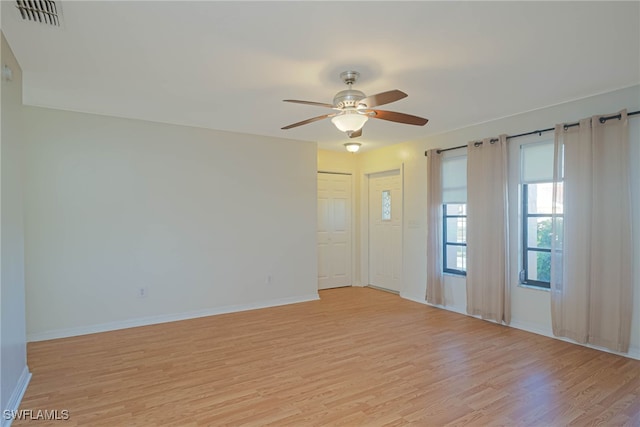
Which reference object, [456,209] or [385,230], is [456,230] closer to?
[456,209]

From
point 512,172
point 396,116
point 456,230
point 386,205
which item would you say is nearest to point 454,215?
point 456,230

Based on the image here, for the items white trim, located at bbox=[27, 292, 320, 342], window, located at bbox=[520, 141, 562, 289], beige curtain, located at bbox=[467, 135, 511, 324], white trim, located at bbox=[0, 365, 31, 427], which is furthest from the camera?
beige curtain, located at bbox=[467, 135, 511, 324]

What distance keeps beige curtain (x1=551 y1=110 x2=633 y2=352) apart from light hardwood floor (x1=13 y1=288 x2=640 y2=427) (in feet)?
1.01

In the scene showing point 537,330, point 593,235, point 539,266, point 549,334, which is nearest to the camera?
point 593,235

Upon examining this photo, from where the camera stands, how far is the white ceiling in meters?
2.14

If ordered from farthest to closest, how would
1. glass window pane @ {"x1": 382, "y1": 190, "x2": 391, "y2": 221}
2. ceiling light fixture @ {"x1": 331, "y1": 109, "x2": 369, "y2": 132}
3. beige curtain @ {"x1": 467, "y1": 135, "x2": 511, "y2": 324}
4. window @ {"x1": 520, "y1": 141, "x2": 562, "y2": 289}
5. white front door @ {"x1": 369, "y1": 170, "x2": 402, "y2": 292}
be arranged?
glass window pane @ {"x1": 382, "y1": 190, "x2": 391, "y2": 221}
white front door @ {"x1": 369, "y1": 170, "x2": 402, "y2": 292}
beige curtain @ {"x1": 467, "y1": 135, "x2": 511, "y2": 324}
window @ {"x1": 520, "y1": 141, "x2": 562, "y2": 289}
ceiling light fixture @ {"x1": 331, "y1": 109, "x2": 369, "y2": 132}

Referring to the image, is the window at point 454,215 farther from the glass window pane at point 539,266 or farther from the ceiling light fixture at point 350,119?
the ceiling light fixture at point 350,119

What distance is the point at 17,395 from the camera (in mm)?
2580

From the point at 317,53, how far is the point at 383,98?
1.98 feet

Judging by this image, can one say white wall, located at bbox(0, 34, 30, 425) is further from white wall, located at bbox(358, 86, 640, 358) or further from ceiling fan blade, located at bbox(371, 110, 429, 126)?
white wall, located at bbox(358, 86, 640, 358)

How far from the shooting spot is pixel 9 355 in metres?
2.42

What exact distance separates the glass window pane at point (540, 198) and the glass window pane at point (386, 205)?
2595mm

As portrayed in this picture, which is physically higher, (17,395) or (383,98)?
(383,98)

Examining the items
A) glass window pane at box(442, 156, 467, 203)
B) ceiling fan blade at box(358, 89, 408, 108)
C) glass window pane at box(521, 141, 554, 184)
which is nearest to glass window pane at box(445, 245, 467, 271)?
glass window pane at box(442, 156, 467, 203)
